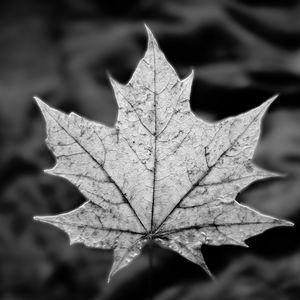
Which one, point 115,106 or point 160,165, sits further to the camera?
point 115,106

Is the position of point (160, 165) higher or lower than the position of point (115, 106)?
lower

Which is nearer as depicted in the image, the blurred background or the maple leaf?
the maple leaf

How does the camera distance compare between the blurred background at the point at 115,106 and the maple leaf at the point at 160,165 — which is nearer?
the maple leaf at the point at 160,165

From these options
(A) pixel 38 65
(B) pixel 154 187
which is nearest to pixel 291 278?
(B) pixel 154 187

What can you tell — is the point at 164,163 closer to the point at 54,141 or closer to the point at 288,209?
the point at 54,141
